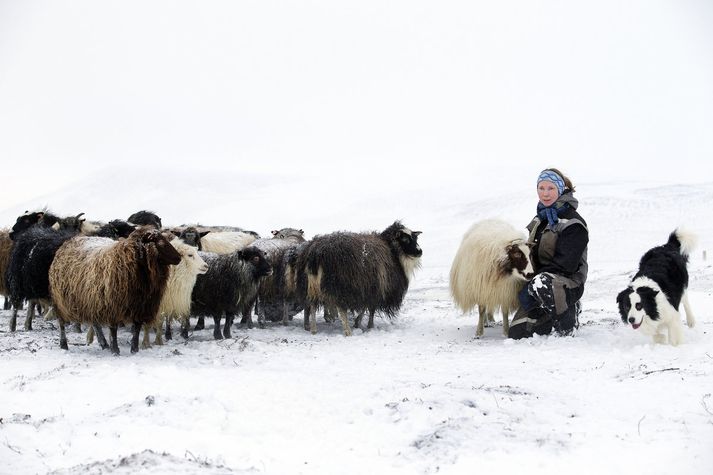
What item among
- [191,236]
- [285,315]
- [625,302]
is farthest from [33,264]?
[625,302]

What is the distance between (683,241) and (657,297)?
1603 mm

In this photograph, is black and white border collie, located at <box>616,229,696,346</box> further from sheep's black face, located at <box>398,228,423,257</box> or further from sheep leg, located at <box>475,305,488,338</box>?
sheep's black face, located at <box>398,228,423,257</box>

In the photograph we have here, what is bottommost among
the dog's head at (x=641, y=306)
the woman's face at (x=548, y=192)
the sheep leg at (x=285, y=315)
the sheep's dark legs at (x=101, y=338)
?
the sheep leg at (x=285, y=315)

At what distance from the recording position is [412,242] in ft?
35.1

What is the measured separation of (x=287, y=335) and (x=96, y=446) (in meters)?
5.20

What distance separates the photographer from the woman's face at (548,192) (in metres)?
8.63

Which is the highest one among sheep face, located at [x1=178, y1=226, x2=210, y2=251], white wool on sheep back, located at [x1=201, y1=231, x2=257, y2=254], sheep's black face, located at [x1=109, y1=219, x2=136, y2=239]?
sheep's black face, located at [x1=109, y1=219, x2=136, y2=239]

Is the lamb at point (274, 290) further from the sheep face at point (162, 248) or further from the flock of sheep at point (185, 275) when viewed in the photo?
the sheep face at point (162, 248)

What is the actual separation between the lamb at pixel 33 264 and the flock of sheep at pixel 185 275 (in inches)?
0.5

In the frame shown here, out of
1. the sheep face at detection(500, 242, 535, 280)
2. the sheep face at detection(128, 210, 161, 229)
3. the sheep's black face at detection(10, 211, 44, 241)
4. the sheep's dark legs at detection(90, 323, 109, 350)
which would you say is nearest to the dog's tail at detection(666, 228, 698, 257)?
A: the sheep face at detection(500, 242, 535, 280)

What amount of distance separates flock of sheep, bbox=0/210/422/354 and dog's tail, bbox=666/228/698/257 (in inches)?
155

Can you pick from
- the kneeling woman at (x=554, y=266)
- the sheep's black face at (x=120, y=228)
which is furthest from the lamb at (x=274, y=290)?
the kneeling woman at (x=554, y=266)

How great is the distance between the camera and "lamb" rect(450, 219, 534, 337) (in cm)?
855

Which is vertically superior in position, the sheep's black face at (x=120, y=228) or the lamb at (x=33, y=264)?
the sheep's black face at (x=120, y=228)
